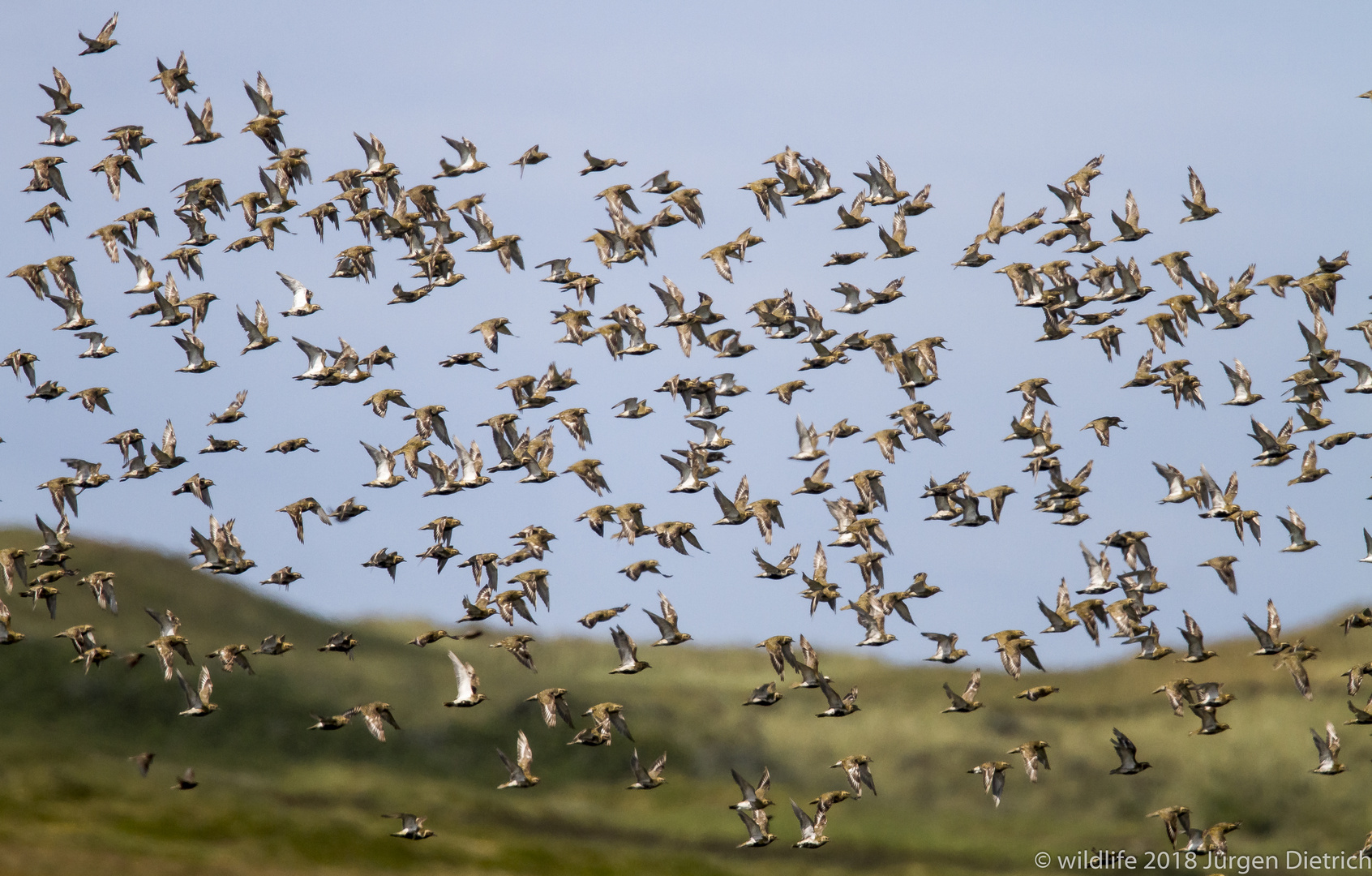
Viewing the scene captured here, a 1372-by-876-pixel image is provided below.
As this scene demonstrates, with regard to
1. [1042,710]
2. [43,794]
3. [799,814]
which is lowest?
[799,814]

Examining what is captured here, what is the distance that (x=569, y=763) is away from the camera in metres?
85.2

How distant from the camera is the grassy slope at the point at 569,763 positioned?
74875mm

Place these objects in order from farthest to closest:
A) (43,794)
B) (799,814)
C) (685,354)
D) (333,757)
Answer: (333,757)
(43,794)
(685,354)
(799,814)

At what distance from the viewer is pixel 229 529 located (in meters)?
54.2

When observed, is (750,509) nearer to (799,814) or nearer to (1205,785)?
(799,814)

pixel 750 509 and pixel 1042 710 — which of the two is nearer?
pixel 750 509

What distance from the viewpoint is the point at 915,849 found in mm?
76438

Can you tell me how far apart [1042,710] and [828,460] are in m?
32.1

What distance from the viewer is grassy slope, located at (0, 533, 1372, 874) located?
7488 centimetres

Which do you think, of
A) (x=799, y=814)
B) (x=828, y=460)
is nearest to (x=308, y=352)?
(x=828, y=460)

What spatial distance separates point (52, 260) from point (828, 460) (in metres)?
24.1

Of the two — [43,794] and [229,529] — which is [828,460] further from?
[43,794]

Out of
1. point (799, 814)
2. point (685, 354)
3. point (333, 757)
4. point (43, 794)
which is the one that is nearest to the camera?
point (799, 814)

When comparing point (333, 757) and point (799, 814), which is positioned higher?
point (333, 757)
